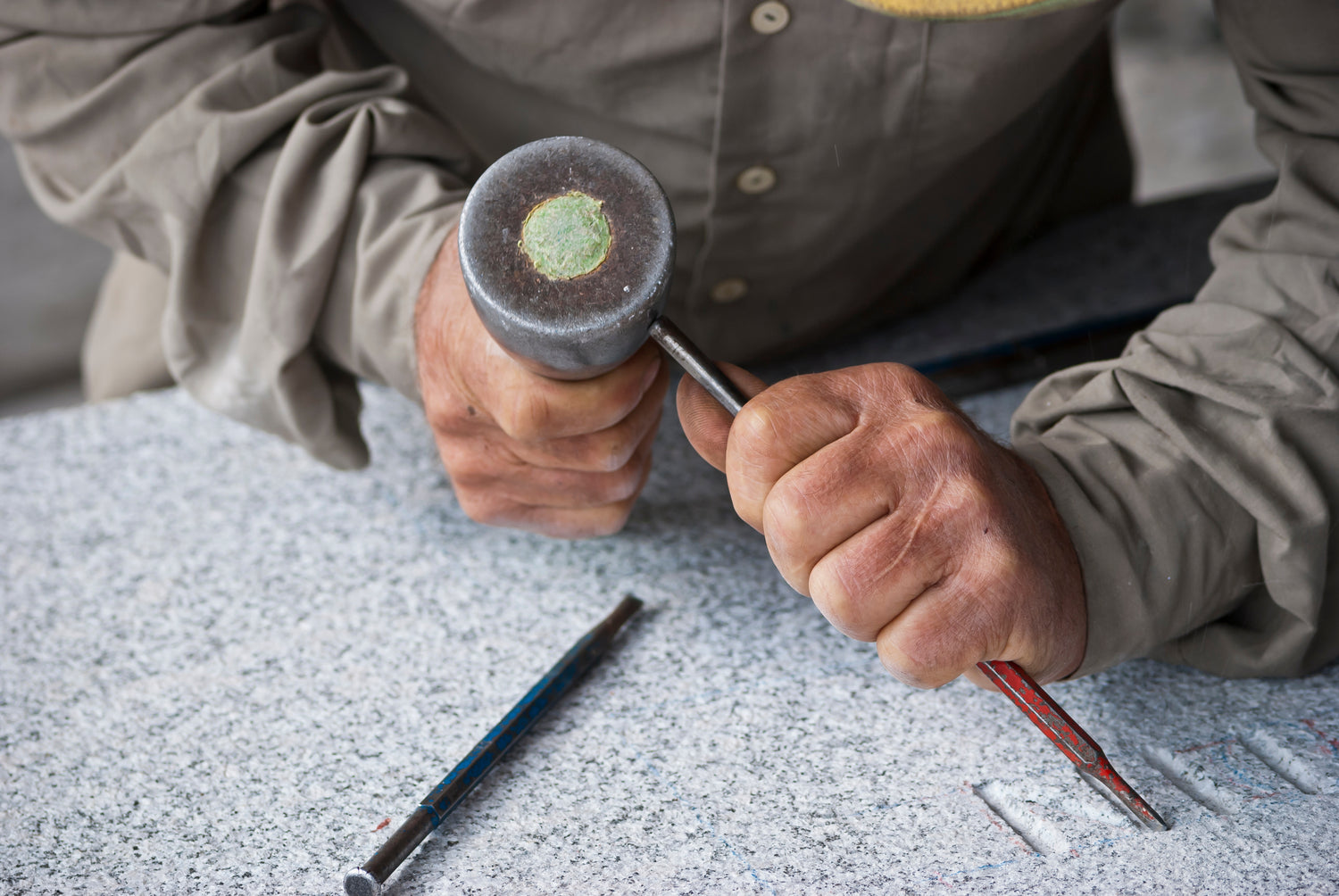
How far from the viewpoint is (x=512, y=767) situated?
2.45 ft

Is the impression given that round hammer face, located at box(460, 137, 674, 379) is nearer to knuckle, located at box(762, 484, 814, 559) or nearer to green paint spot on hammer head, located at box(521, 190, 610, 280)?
green paint spot on hammer head, located at box(521, 190, 610, 280)

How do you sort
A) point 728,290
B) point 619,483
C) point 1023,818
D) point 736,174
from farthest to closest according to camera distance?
point 728,290 → point 736,174 → point 619,483 → point 1023,818

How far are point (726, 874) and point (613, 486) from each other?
1.09ft

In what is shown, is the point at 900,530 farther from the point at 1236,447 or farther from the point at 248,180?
the point at 248,180

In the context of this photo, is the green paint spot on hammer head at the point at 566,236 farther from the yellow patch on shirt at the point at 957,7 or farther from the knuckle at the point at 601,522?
the knuckle at the point at 601,522

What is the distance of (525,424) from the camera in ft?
2.50

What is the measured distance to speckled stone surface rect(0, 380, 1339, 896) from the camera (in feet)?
2.19

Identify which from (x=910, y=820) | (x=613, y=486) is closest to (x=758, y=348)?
(x=613, y=486)

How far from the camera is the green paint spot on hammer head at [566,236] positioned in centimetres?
65

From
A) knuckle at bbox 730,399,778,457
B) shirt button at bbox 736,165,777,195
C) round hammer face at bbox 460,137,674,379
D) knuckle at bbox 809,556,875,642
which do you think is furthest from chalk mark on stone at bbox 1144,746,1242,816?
shirt button at bbox 736,165,777,195

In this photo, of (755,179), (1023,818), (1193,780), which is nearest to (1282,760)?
(1193,780)

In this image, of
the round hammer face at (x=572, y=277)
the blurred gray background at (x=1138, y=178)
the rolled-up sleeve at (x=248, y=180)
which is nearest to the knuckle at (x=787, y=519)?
the round hammer face at (x=572, y=277)

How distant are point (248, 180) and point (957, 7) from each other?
2.20ft

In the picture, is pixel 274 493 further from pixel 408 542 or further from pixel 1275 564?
pixel 1275 564
